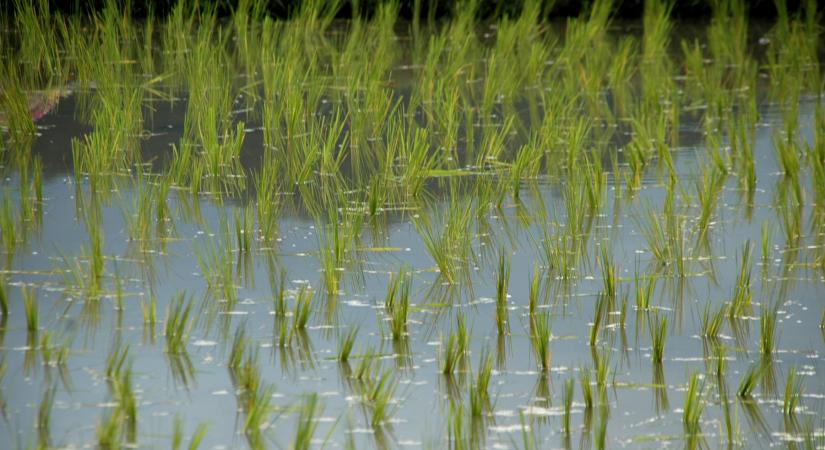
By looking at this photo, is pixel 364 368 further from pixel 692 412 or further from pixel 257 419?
pixel 692 412

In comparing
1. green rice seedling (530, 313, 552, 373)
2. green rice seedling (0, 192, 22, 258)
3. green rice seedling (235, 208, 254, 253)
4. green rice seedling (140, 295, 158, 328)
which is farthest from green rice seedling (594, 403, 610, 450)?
green rice seedling (0, 192, 22, 258)

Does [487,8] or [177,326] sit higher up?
[487,8]

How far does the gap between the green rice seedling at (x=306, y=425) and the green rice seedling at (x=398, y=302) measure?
40cm

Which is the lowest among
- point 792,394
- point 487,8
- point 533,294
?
point 792,394

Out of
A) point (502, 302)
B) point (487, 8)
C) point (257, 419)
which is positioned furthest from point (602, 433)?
point (487, 8)

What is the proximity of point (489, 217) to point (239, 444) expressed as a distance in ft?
5.64

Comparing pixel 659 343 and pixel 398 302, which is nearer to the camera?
pixel 659 343

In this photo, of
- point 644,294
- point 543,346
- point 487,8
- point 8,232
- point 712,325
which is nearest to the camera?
point 543,346

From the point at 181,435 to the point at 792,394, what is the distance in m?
1.20

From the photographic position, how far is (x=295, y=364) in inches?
111

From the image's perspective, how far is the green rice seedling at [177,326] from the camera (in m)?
2.82

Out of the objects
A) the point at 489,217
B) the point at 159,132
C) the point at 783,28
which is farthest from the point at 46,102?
the point at 783,28

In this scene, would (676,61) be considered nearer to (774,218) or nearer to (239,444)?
(774,218)

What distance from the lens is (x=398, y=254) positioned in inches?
142
